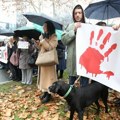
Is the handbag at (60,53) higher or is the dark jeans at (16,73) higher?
the handbag at (60,53)

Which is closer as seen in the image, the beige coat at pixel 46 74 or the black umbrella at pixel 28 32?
the beige coat at pixel 46 74

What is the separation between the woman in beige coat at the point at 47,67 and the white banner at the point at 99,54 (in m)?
1.11

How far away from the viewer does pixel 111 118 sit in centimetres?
572

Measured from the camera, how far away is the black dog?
4.95 metres

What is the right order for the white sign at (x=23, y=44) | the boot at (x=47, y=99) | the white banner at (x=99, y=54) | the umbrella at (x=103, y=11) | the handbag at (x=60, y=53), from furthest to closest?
the handbag at (x=60, y=53) → the white sign at (x=23, y=44) → the umbrella at (x=103, y=11) → the boot at (x=47, y=99) → the white banner at (x=99, y=54)

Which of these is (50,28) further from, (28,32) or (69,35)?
(28,32)

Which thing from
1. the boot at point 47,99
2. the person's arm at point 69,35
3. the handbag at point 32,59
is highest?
the person's arm at point 69,35

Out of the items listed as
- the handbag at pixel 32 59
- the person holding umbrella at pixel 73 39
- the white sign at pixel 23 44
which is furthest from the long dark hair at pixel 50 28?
the handbag at pixel 32 59

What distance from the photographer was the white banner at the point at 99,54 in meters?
4.83

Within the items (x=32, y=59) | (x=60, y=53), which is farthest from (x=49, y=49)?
(x=32, y=59)

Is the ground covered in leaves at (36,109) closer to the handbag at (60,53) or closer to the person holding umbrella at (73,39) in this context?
the person holding umbrella at (73,39)

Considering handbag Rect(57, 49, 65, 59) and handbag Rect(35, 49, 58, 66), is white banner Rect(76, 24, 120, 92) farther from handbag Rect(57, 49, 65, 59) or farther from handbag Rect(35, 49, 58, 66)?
handbag Rect(57, 49, 65, 59)

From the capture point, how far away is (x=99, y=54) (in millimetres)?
5117

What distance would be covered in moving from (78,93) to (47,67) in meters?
1.49
